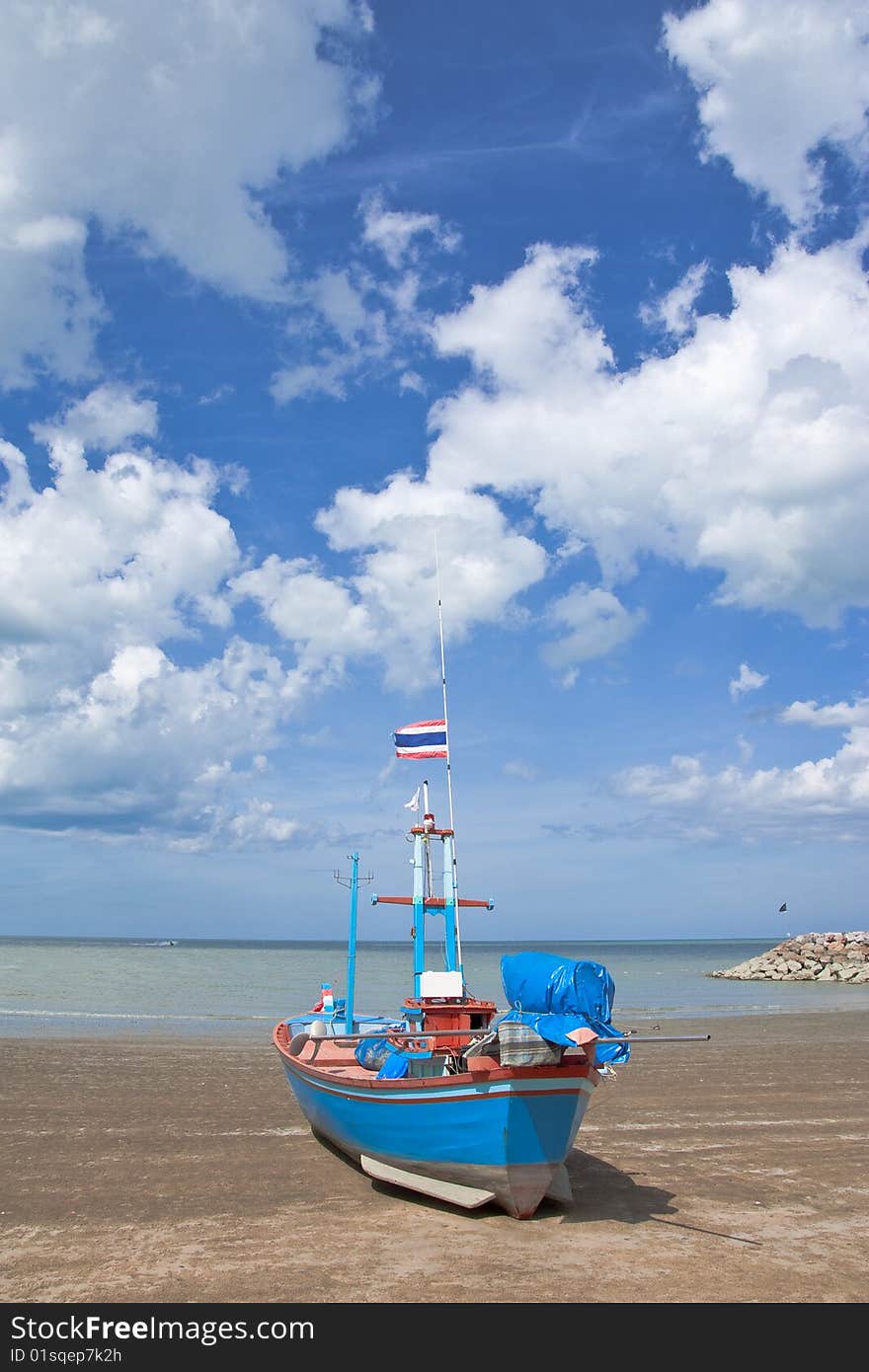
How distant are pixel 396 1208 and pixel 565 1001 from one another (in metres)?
3.42

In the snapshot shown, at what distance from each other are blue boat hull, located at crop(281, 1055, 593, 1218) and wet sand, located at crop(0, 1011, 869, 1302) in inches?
18.5

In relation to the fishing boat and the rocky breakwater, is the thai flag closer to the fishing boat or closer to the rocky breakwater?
the fishing boat

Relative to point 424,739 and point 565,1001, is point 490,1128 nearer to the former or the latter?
point 565,1001

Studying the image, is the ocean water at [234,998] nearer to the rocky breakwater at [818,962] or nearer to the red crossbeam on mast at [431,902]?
the rocky breakwater at [818,962]

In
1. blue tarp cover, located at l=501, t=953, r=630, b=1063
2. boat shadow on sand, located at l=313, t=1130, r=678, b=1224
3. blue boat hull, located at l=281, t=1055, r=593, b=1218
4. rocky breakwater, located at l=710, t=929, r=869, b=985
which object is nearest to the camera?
blue tarp cover, located at l=501, t=953, r=630, b=1063

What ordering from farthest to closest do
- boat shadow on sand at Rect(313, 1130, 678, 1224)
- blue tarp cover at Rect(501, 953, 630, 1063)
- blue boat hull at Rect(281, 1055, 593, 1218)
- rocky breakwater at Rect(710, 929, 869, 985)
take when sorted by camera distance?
rocky breakwater at Rect(710, 929, 869, 985) → boat shadow on sand at Rect(313, 1130, 678, 1224) → blue boat hull at Rect(281, 1055, 593, 1218) → blue tarp cover at Rect(501, 953, 630, 1063)

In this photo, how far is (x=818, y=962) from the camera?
6091 centimetres

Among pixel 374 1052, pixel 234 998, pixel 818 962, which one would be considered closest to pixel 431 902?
pixel 374 1052

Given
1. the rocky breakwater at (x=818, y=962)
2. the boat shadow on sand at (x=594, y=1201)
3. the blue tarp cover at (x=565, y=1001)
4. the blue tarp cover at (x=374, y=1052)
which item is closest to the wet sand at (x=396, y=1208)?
the boat shadow on sand at (x=594, y=1201)

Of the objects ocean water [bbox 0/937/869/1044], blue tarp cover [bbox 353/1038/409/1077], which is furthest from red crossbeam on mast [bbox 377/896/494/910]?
ocean water [bbox 0/937/869/1044]

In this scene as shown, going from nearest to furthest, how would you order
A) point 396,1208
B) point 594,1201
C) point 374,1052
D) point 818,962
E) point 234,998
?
point 396,1208 < point 594,1201 < point 374,1052 < point 234,998 < point 818,962

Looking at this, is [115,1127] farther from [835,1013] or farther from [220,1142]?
[835,1013]

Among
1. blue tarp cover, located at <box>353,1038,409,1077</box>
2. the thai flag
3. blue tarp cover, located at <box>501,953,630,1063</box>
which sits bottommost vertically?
blue tarp cover, located at <box>353,1038,409,1077</box>

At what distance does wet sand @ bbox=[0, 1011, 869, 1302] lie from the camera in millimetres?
8039
